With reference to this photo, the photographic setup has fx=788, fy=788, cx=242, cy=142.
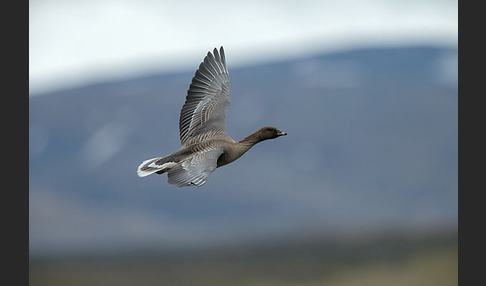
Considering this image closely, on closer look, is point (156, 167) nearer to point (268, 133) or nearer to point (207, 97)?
point (268, 133)

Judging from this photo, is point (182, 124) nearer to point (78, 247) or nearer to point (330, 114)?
point (78, 247)

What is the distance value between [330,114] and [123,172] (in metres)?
52.3

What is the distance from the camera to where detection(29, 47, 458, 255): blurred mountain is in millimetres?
138750

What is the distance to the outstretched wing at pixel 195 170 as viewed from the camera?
34.6 feet

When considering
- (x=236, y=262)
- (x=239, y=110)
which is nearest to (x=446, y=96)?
(x=239, y=110)

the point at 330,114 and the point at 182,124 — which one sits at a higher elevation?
the point at 330,114

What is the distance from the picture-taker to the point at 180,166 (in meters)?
11.3

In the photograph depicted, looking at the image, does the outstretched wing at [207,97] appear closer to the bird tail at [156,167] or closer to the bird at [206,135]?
the bird at [206,135]

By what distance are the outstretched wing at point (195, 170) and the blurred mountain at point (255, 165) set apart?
338 ft

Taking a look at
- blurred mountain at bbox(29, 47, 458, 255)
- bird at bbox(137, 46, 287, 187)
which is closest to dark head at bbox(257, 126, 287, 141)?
bird at bbox(137, 46, 287, 187)

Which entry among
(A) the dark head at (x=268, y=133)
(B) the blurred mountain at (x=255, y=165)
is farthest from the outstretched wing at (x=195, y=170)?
(B) the blurred mountain at (x=255, y=165)

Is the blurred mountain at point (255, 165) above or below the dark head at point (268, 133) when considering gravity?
above

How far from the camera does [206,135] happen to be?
43.4ft

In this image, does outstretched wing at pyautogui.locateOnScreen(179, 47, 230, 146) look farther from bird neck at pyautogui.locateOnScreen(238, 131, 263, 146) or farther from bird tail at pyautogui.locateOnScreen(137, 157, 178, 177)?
bird tail at pyautogui.locateOnScreen(137, 157, 178, 177)
